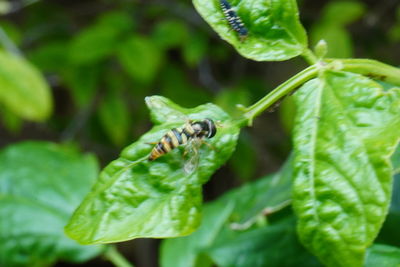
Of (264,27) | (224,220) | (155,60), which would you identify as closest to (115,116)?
(155,60)

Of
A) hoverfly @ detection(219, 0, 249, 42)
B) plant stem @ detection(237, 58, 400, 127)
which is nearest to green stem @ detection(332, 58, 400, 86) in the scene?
plant stem @ detection(237, 58, 400, 127)

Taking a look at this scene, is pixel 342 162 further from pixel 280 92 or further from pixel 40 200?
pixel 40 200

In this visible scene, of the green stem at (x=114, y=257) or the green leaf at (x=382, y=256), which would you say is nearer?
the green leaf at (x=382, y=256)

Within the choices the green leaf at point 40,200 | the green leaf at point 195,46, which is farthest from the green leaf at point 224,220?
the green leaf at point 195,46

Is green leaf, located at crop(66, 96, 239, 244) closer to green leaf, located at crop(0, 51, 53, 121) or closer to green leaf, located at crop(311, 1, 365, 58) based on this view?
green leaf, located at crop(0, 51, 53, 121)

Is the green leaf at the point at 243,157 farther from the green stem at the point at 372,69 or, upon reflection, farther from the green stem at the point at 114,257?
the green stem at the point at 372,69

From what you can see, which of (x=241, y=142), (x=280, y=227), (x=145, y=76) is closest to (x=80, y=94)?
(x=145, y=76)
